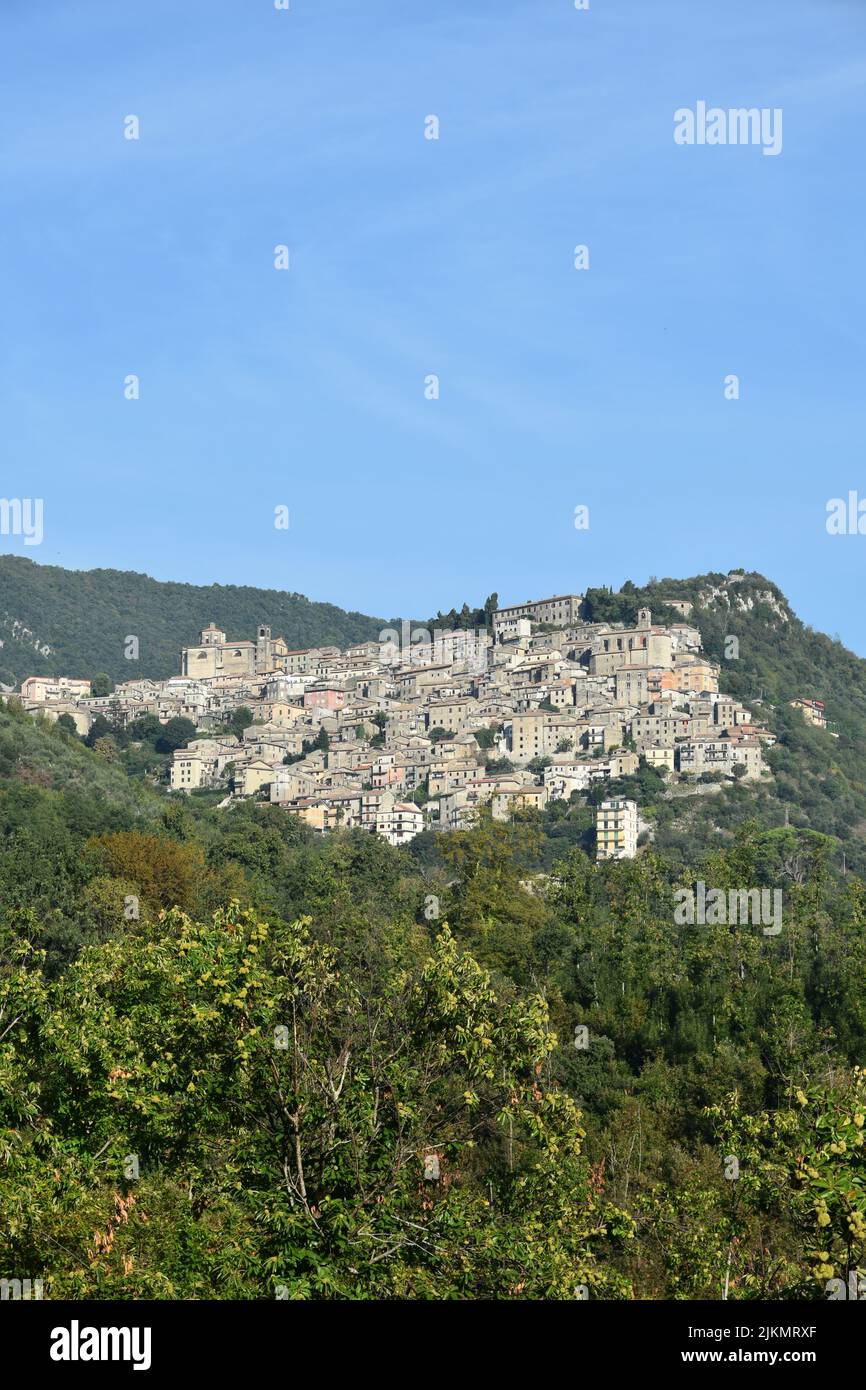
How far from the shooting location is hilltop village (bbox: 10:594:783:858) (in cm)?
11981

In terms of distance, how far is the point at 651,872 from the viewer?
2559 inches

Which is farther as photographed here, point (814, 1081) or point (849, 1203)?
point (814, 1081)

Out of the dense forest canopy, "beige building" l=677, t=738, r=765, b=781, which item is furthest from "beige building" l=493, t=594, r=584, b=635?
the dense forest canopy

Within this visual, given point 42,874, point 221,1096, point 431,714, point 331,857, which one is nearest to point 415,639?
point 431,714

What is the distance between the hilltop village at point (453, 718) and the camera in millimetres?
119812

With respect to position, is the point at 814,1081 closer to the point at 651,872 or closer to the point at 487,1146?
the point at 487,1146

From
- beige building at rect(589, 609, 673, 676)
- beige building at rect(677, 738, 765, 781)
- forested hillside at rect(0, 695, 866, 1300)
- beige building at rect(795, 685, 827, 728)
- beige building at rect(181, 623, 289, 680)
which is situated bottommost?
forested hillside at rect(0, 695, 866, 1300)

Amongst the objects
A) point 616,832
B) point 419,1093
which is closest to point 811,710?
point 616,832

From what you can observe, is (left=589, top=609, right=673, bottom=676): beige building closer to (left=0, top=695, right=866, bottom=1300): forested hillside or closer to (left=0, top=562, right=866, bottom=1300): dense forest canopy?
(left=0, top=562, right=866, bottom=1300): dense forest canopy

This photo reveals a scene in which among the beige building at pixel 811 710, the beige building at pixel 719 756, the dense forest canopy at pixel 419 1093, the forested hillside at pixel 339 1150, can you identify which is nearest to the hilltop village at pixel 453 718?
the beige building at pixel 719 756

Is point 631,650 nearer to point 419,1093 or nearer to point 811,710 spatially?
point 811,710

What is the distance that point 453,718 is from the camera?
138 metres

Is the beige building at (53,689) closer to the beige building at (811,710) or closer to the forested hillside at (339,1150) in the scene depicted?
the beige building at (811,710)
